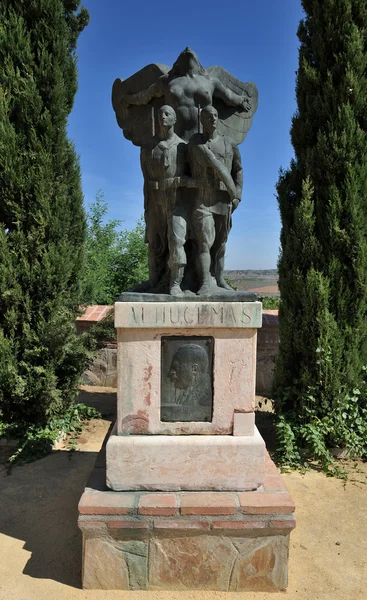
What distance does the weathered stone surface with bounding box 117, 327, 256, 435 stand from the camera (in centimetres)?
262

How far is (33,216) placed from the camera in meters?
4.94

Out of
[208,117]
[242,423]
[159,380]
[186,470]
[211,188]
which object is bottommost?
[186,470]

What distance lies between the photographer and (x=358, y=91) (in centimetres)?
452

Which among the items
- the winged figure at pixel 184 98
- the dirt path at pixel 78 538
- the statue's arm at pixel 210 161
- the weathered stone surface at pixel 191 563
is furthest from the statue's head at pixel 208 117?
the dirt path at pixel 78 538

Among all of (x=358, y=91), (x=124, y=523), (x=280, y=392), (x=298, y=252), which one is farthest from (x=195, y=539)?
(x=358, y=91)

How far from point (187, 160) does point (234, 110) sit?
24.8 inches

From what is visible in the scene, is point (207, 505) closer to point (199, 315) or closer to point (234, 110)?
point (199, 315)

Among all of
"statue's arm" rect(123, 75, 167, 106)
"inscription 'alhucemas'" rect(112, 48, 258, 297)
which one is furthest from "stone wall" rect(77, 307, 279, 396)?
"statue's arm" rect(123, 75, 167, 106)

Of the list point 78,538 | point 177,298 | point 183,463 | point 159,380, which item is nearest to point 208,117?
point 177,298

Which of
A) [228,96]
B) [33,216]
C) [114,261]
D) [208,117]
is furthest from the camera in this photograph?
[114,261]

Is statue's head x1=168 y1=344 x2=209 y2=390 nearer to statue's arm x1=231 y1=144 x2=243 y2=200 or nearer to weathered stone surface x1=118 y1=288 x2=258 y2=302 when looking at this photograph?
weathered stone surface x1=118 y1=288 x2=258 y2=302

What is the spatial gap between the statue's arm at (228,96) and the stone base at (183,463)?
226 cm

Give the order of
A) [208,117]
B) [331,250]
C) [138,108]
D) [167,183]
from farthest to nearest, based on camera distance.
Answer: [331,250] → [138,108] → [167,183] → [208,117]

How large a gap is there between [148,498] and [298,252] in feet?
10.4
